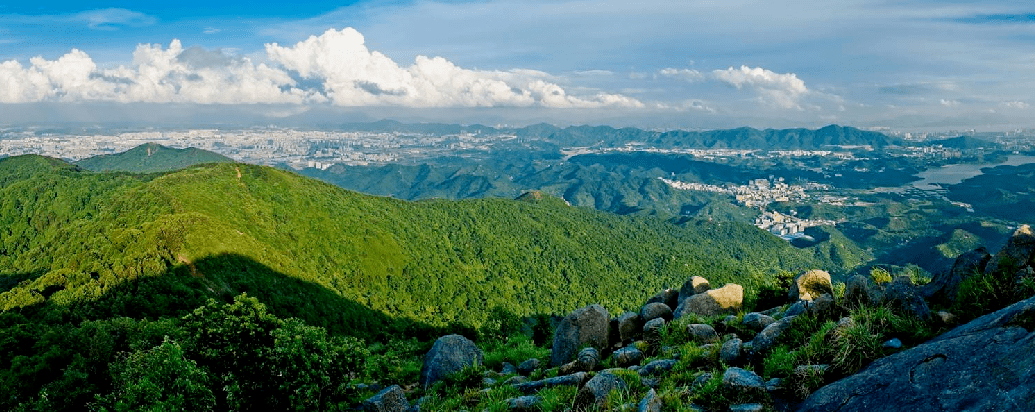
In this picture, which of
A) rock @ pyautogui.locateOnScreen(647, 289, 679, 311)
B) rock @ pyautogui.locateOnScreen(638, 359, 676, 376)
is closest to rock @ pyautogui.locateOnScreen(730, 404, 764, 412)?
rock @ pyautogui.locateOnScreen(638, 359, 676, 376)

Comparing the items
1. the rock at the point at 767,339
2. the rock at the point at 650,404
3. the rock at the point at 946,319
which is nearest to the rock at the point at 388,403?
the rock at the point at 650,404

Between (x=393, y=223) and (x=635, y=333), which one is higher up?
(x=635, y=333)

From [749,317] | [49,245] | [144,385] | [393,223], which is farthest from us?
[393,223]

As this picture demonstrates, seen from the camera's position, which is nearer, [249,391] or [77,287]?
[249,391]

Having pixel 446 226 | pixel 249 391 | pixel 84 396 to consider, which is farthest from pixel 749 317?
pixel 446 226

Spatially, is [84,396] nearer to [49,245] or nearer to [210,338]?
[210,338]

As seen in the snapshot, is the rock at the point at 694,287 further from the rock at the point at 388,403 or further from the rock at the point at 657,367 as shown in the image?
the rock at the point at 388,403

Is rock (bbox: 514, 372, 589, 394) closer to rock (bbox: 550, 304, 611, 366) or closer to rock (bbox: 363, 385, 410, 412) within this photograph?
rock (bbox: 363, 385, 410, 412)

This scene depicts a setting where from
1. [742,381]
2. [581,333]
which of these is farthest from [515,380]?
[742,381]

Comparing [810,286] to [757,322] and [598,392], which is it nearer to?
[757,322]
